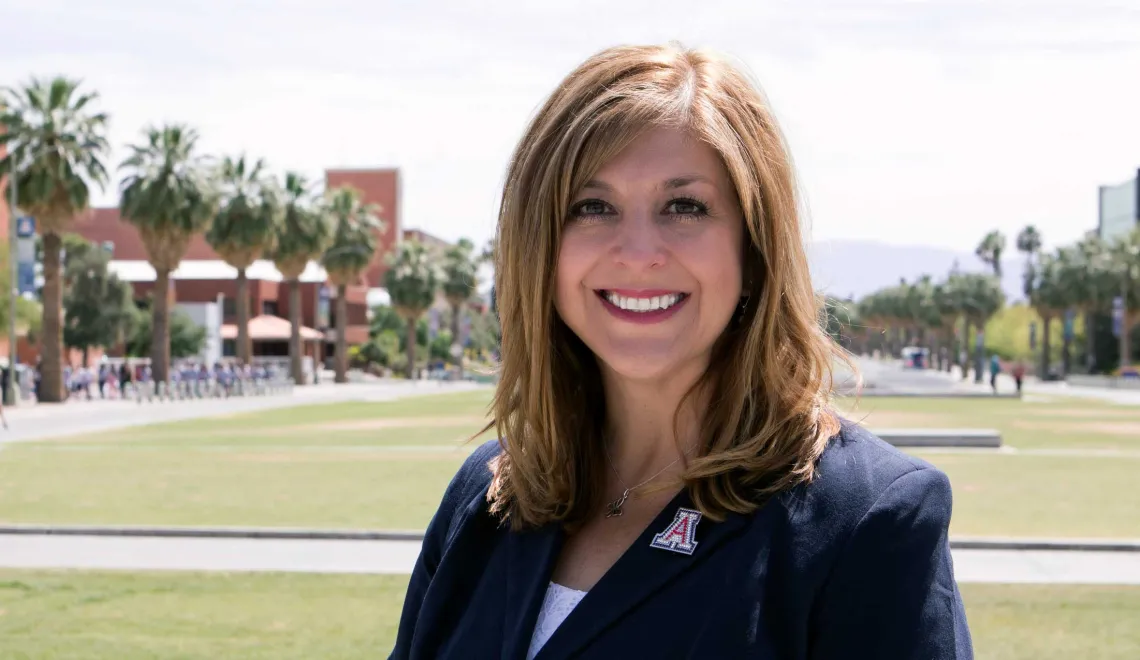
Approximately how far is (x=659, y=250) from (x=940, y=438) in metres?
22.4

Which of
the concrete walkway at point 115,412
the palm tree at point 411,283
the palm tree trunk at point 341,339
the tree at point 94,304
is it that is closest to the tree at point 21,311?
the tree at point 94,304

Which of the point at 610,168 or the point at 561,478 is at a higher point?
the point at 610,168

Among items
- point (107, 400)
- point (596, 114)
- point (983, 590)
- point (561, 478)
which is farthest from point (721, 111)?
point (107, 400)

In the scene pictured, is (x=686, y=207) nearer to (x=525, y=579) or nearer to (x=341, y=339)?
(x=525, y=579)

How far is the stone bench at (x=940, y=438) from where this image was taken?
75.8ft

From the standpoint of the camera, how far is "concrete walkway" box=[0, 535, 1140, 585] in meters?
10.7

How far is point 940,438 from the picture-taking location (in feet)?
77.5

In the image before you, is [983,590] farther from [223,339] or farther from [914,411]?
[223,339]

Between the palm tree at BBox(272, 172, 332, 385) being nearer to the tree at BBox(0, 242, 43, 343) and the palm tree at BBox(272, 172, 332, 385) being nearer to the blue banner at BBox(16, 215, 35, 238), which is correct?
the tree at BBox(0, 242, 43, 343)

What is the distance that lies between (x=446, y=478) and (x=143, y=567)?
769cm

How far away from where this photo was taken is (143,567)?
35.6 feet

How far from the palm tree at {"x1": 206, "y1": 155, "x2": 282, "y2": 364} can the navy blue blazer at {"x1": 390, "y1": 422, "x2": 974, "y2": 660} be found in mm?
62841

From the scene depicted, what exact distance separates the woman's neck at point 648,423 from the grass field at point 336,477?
8.20 meters

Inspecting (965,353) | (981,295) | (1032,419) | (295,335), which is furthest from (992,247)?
(1032,419)
